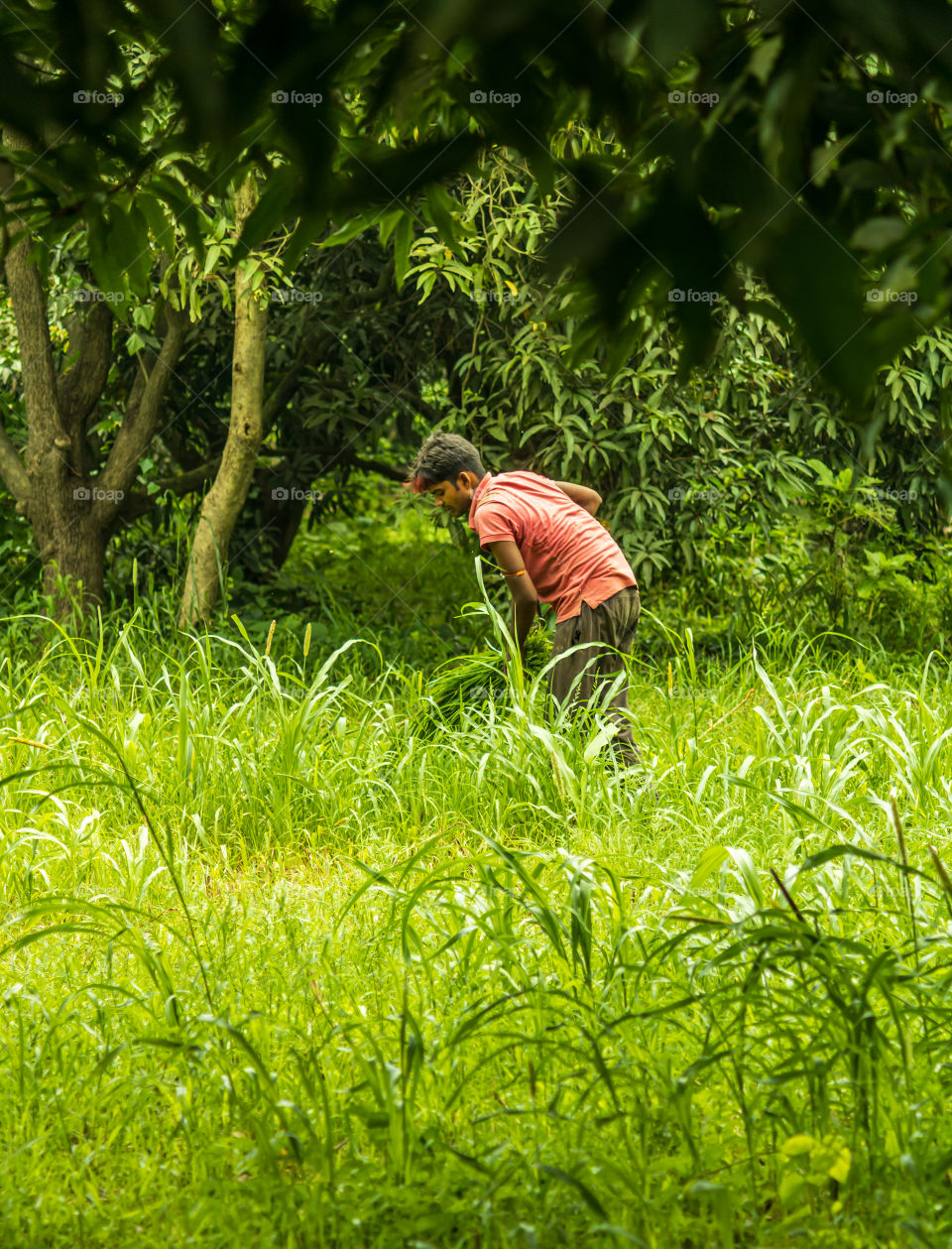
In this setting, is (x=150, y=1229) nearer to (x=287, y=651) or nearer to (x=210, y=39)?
(x=210, y=39)

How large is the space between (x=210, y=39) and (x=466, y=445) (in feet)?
9.92

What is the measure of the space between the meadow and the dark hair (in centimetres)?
87

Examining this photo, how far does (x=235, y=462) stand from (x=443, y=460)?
6.61 feet

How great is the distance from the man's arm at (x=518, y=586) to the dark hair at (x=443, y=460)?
0.39 metres

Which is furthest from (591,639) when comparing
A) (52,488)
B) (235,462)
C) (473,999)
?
(52,488)

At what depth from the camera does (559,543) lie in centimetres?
418

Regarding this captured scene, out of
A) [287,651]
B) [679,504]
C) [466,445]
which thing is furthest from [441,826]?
[679,504]

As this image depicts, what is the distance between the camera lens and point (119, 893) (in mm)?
3059

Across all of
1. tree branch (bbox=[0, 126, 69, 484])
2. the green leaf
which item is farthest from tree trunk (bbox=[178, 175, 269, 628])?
the green leaf

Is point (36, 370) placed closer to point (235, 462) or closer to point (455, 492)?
point (235, 462)

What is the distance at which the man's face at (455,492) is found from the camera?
13.8ft

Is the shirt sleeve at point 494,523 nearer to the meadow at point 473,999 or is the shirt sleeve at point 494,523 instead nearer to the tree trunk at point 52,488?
the meadow at point 473,999

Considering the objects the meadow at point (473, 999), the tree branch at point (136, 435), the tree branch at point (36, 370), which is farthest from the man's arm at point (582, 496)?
the tree branch at point (36, 370)

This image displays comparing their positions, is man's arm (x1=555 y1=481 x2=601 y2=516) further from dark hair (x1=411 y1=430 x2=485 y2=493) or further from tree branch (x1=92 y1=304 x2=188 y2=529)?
tree branch (x1=92 y1=304 x2=188 y2=529)
